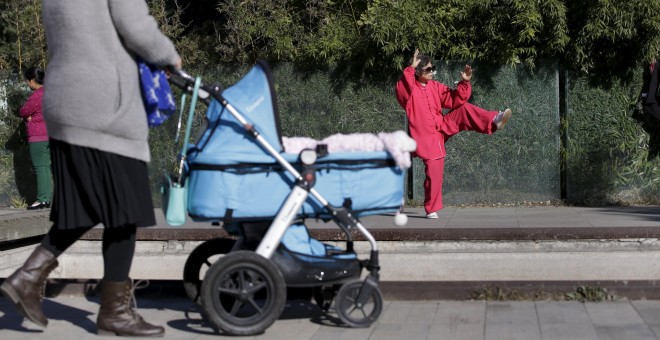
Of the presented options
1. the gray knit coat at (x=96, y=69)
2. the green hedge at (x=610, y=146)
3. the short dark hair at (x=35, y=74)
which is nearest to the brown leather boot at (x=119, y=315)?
the gray knit coat at (x=96, y=69)

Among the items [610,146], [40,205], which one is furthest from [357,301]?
[40,205]

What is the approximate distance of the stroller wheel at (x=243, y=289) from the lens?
5.59 m

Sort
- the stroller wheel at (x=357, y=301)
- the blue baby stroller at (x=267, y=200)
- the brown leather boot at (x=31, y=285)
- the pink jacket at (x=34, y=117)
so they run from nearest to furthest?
the brown leather boot at (x=31, y=285) → the blue baby stroller at (x=267, y=200) → the stroller wheel at (x=357, y=301) → the pink jacket at (x=34, y=117)

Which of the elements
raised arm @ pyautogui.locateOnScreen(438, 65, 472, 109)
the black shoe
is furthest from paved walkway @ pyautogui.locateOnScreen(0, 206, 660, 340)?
the black shoe

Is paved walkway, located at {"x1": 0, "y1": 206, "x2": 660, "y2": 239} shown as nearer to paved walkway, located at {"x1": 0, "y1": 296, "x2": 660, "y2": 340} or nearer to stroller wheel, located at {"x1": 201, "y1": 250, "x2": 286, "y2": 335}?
paved walkway, located at {"x1": 0, "y1": 296, "x2": 660, "y2": 340}

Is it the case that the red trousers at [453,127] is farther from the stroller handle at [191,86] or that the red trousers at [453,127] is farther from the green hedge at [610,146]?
the stroller handle at [191,86]

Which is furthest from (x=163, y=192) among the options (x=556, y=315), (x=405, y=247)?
(x=405, y=247)

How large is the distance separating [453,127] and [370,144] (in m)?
5.93

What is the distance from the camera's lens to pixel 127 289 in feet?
18.7

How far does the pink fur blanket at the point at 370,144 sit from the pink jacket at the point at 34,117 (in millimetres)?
8253

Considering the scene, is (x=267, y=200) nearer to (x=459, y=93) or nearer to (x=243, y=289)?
(x=243, y=289)

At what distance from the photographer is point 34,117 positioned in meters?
13.9

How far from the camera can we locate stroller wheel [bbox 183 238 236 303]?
6.45 m

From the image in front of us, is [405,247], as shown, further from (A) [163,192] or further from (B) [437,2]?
(B) [437,2]
